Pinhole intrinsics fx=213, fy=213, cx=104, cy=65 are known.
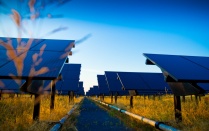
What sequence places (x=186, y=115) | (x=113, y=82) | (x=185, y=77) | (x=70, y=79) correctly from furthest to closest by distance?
(x=113, y=82) → (x=70, y=79) → (x=186, y=115) → (x=185, y=77)

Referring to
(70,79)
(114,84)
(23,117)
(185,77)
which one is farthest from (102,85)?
(185,77)

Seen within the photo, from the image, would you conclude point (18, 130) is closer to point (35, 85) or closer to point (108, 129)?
point (35, 85)

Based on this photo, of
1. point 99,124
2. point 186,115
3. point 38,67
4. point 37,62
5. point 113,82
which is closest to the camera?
point 38,67

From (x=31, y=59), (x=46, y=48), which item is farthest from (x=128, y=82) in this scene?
(x=31, y=59)

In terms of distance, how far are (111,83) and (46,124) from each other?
16406 mm

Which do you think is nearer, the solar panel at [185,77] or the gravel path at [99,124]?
the solar panel at [185,77]

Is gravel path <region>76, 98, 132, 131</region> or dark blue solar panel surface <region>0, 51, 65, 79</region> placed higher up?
dark blue solar panel surface <region>0, 51, 65, 79</region>

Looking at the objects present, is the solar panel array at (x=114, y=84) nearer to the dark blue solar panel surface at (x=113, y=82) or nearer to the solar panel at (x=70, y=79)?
the dark blue solar panel surface at (x=113, y=82)

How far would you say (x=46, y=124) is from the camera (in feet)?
19.2

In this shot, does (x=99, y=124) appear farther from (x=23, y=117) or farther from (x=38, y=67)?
(x=38, y=67)

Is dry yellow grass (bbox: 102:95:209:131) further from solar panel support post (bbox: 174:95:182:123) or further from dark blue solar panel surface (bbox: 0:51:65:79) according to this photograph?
dark blue solar panel surface (bbox: 0:51:65:79)

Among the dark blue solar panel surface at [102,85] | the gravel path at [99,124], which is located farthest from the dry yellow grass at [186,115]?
the dark blue solar panel surface at [102,85]

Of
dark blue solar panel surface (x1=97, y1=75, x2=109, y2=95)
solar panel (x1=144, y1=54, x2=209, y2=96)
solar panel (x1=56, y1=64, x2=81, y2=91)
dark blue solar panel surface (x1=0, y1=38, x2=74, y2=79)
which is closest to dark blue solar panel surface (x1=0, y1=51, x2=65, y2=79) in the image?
dark blue solar panel surface (x1=0, y1=38, x2=74, y2=79)

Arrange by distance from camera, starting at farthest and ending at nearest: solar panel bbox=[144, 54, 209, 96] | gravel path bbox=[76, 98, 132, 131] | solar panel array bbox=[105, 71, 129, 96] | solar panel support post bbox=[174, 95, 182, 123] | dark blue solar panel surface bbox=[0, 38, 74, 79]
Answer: solar panel array bbox=[105, 71, 129, 96]
gravel path bbox=[76, 98, 132, 131]
solar panel support post bbox=[174, 95, 182, 123]
solar panel bbox=[144, 54, 209, 96]
dark blue solar panel surface bbox=[0, 38, 74, 79]
